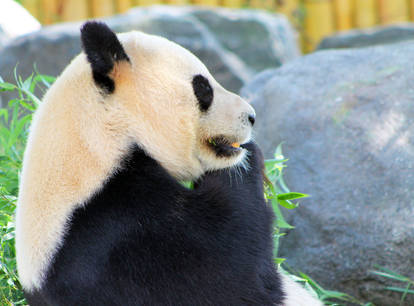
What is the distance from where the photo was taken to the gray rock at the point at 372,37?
6.48 metres

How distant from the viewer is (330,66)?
4121 millimetres

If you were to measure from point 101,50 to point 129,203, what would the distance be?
475 mm

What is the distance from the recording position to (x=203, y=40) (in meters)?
6.69

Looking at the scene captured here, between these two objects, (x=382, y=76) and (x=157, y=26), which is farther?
(x=157, y=26)

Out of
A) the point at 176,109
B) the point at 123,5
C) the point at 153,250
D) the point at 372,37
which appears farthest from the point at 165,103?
the point at 123,5

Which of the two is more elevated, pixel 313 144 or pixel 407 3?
pixel 313 144

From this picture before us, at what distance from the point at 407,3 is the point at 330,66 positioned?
4.65m

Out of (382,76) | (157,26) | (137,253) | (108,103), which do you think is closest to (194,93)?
(108,103)

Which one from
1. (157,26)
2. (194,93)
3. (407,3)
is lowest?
(407,3)

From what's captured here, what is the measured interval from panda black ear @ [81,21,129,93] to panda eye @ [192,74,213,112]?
0.28 metres

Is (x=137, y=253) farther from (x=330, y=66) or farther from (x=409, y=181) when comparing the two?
(x=330, y=66)

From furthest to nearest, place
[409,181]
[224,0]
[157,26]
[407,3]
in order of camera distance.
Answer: [224,0], [407,3], [157,26], [409,181]

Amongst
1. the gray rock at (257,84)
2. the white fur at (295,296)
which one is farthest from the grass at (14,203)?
the gray rock at (257,84)

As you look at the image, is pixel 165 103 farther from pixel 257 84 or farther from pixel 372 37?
pixel 372 37
